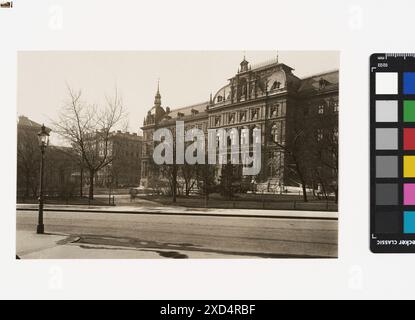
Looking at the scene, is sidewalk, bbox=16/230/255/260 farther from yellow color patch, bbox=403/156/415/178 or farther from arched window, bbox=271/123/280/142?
yellow color patch, bbox=403/156/415/178

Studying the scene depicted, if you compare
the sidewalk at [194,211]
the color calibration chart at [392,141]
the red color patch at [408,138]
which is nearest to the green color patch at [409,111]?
the color calibration chart at [392,141]

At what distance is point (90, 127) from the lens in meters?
3.75

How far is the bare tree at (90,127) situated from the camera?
3.65 m

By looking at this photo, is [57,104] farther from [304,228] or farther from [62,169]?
[304,228]

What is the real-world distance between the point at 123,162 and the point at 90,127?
0.62 metres

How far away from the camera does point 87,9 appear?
3322 mm

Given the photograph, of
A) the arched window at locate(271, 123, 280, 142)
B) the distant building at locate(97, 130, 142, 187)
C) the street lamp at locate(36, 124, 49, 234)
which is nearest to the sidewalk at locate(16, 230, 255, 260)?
the street lamp at locate(36, 124, 49, 234)

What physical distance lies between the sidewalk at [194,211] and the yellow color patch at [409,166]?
0.89 meters

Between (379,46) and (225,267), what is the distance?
10.1 feet

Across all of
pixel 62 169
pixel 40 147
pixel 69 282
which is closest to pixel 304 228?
pixel 69 282

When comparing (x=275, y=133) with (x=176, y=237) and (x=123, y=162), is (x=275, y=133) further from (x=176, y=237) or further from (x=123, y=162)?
(x=123, y=162)

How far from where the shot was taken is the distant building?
3.64 meters

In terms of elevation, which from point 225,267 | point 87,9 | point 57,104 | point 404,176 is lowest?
point 225,267

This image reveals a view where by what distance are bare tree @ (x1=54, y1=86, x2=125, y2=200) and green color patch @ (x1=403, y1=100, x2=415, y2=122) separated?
10.7ft
